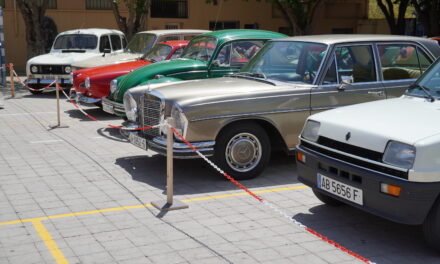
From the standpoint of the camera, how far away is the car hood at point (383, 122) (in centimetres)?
464

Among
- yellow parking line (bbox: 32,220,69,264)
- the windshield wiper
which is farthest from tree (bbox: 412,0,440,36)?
yellow parking line (bbox: 32,220,69,264)

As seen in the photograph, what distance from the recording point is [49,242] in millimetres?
5148

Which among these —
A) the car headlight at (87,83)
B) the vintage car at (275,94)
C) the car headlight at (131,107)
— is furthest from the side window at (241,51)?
the car headlight at (87,83)

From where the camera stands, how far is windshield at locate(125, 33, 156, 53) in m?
13.3

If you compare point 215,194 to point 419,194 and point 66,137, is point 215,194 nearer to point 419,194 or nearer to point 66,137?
point 419,194

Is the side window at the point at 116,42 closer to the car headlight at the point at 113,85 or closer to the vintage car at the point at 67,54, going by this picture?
the vintage car at the point at 67,54

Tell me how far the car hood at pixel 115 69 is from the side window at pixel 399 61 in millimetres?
5680

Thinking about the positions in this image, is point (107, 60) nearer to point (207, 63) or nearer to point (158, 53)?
point (158, 53)

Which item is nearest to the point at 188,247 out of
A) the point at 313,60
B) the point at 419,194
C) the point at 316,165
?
the point at 316,165

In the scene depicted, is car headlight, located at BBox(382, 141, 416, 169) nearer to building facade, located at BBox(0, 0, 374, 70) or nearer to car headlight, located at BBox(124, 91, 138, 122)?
car headlight, located at BBox(124, 91, 138, 122)

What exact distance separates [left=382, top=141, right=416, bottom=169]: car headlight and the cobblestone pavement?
848 mm

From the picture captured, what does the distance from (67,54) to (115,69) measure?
4397 mm

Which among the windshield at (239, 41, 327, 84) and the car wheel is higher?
the windshield at (239, 41, 327, 84)

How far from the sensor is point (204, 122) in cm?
673
